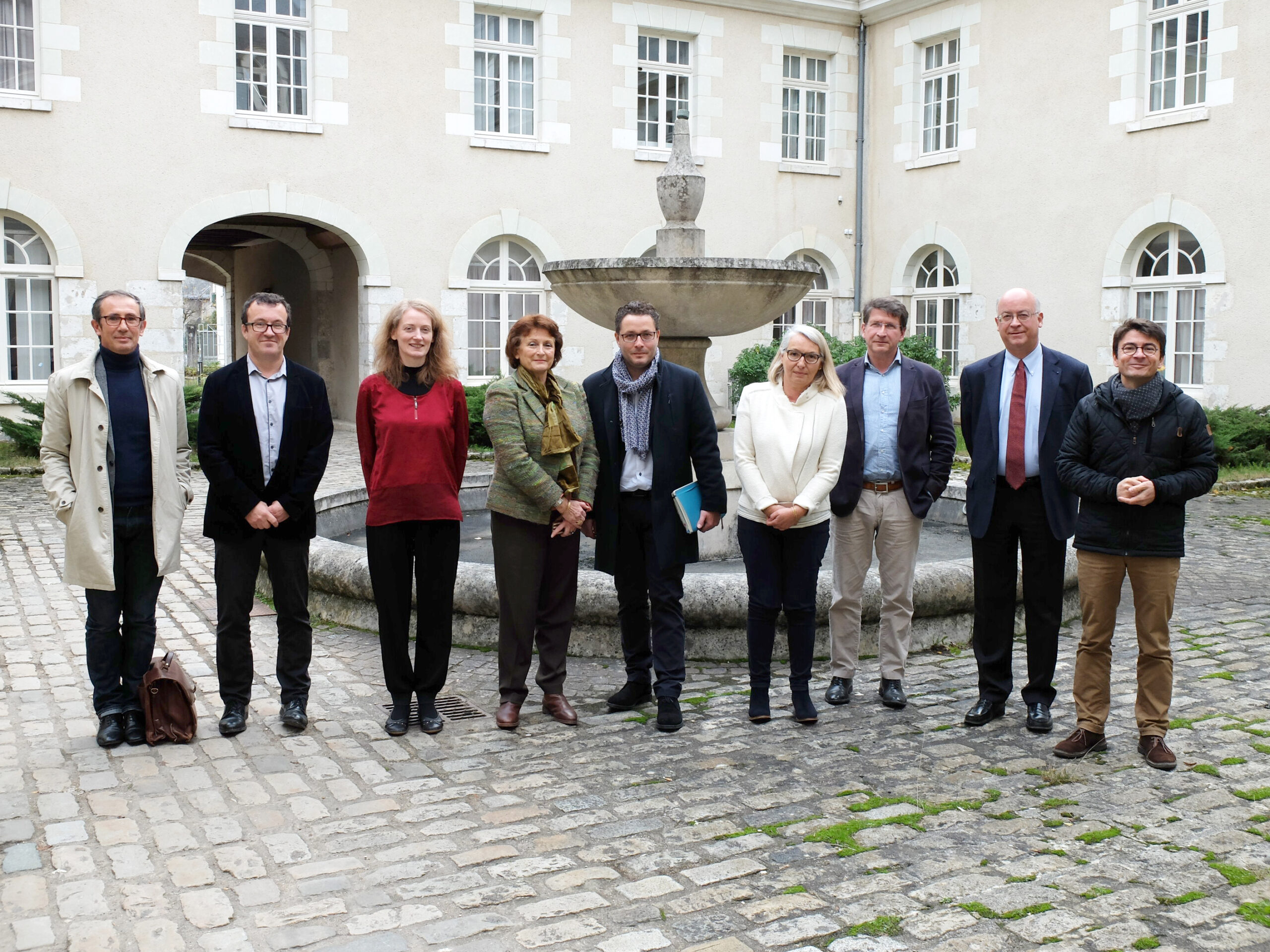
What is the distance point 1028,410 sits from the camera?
4.89 m

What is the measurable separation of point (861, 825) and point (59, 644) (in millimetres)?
4191

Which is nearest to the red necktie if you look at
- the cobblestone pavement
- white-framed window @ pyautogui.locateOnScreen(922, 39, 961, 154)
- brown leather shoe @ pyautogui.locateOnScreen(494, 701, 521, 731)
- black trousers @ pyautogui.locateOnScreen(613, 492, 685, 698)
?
the cobblestone pavement

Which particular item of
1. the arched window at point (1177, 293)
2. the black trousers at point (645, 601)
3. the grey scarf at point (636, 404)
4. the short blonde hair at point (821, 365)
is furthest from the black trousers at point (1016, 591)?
the arched window at point (1177, 293)

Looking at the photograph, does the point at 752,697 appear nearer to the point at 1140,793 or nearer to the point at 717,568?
the point at 1140,793

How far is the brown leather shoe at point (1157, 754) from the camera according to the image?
4.39 metres

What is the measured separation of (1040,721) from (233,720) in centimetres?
310

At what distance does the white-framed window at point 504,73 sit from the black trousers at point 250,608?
12.9 m

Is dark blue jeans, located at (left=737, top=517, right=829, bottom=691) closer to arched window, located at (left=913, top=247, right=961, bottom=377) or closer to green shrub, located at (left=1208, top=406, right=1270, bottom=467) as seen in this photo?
green shrub, located at (left=1208, top=406, right=1270, bottom=467)

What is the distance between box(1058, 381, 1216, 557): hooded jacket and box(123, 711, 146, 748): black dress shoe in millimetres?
3529

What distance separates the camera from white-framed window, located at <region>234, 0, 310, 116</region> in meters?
15.4

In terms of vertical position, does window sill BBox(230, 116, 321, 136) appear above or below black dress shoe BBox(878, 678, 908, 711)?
above

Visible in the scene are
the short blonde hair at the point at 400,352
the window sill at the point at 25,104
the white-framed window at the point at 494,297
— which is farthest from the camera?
the white-framed window at the point at 494,297

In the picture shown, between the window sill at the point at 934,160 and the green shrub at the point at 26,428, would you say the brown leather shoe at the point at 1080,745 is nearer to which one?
the green shrub at the point at 26,428

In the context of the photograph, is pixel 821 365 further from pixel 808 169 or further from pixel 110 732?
pixel 808 169
